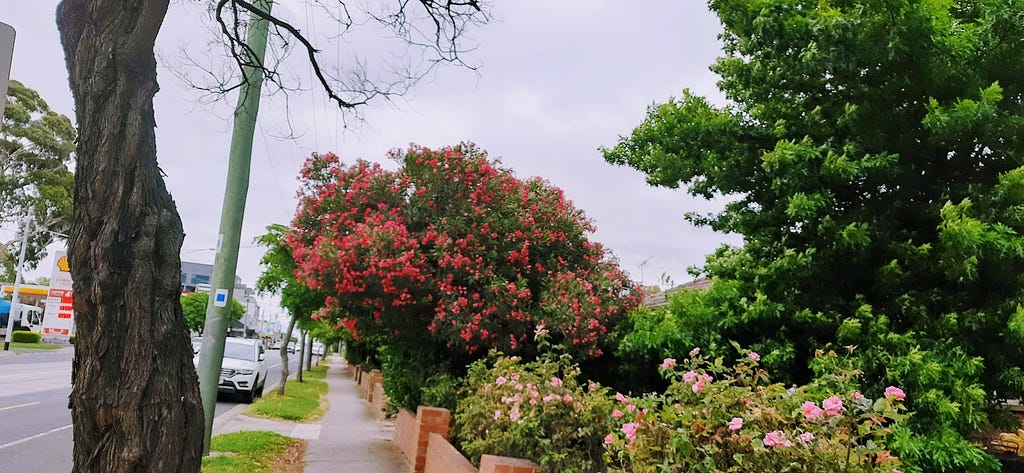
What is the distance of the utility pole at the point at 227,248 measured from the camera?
8562 millimetres

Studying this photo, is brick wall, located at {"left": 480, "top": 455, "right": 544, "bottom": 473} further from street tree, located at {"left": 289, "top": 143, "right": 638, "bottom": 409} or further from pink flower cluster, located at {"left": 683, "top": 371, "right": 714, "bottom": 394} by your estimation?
street tree, located at {"left": 289, "top": 143, "right": 638, "bottom": 409}

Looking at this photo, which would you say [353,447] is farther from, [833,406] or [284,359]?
[284,359]

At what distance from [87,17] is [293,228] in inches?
313

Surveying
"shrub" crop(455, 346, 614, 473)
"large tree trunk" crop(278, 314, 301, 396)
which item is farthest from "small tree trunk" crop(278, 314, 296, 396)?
"shrub" crop(455, 346, 614, 473)

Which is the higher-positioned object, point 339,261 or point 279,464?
point 339,261

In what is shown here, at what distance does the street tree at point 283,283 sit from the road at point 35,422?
3.03m

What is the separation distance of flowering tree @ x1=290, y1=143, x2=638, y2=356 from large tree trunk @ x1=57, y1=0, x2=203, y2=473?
200 inches

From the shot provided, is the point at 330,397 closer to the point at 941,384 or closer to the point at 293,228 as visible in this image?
the point at 293,228

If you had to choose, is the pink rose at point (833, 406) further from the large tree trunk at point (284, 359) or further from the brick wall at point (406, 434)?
the large tree trunk at point (284, 359)

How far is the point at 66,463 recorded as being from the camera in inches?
357

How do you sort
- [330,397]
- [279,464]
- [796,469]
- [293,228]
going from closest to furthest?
[796,469] → [279,464] → [293,228] → [330,397]

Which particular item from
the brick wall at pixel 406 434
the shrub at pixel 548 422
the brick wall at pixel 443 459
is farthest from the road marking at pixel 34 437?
the shrub at pixel 548 422

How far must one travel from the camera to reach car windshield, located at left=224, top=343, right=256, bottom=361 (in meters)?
20.8

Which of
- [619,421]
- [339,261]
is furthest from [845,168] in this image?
[339,261]
